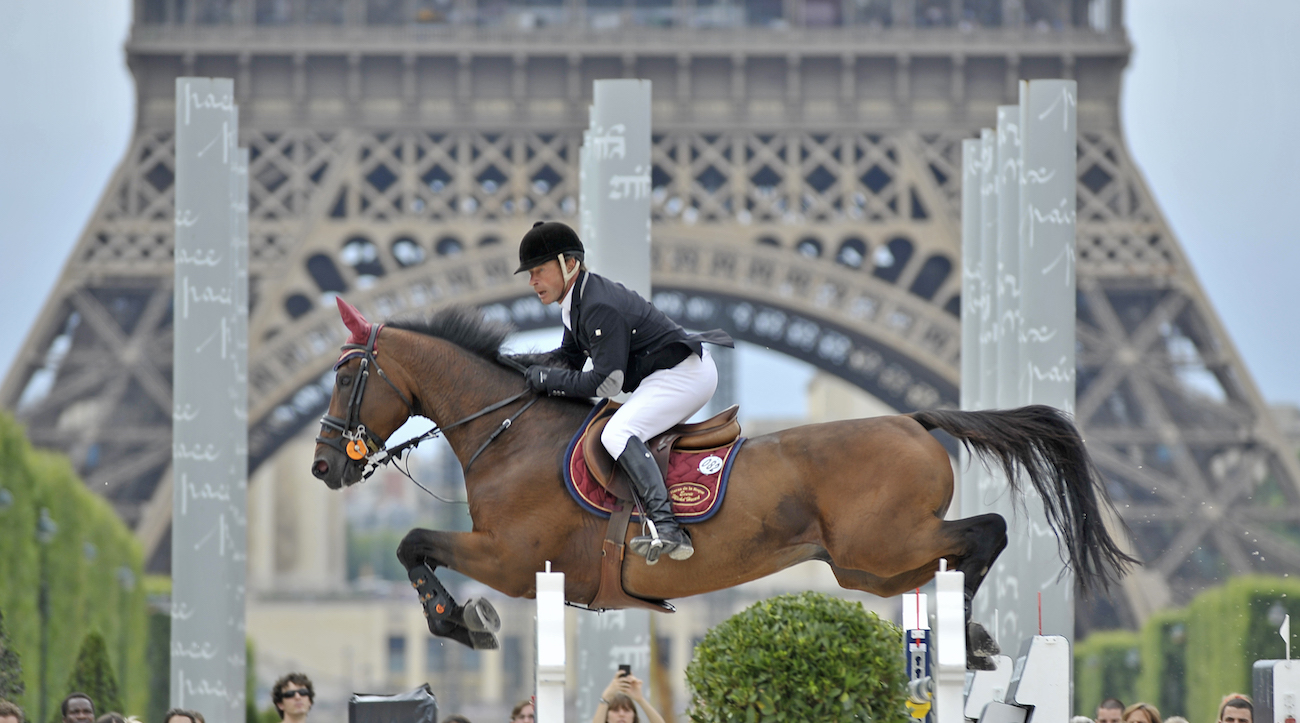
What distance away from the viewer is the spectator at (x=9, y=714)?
659 cm

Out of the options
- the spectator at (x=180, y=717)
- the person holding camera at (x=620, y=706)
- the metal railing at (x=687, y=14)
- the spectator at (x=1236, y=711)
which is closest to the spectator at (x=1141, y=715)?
the spectator at (x=1236, y=711)

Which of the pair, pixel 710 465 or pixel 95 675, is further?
pixel 95 675

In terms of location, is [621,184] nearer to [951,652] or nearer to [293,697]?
[293,697]

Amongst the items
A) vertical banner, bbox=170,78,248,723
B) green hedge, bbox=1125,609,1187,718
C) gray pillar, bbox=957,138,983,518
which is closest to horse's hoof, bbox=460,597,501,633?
vertical banner, bbox=170,78,248,723

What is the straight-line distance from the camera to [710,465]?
5555 mm

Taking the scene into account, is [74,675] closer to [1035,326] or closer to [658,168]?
[1035,326]

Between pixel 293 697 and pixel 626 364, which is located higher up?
pixel 626 364

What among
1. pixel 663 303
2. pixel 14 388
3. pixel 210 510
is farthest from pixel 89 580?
pixel 663 303

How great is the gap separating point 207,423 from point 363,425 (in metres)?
3.81

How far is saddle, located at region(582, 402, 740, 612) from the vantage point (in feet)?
17.9

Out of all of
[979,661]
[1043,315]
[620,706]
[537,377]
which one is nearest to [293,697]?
[620,706]

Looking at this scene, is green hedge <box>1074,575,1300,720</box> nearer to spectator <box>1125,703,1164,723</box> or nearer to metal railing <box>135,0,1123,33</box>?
metal railing <box>135,0,1123,33</box>

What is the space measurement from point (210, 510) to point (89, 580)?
9394mm

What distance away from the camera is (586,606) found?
5.58m
